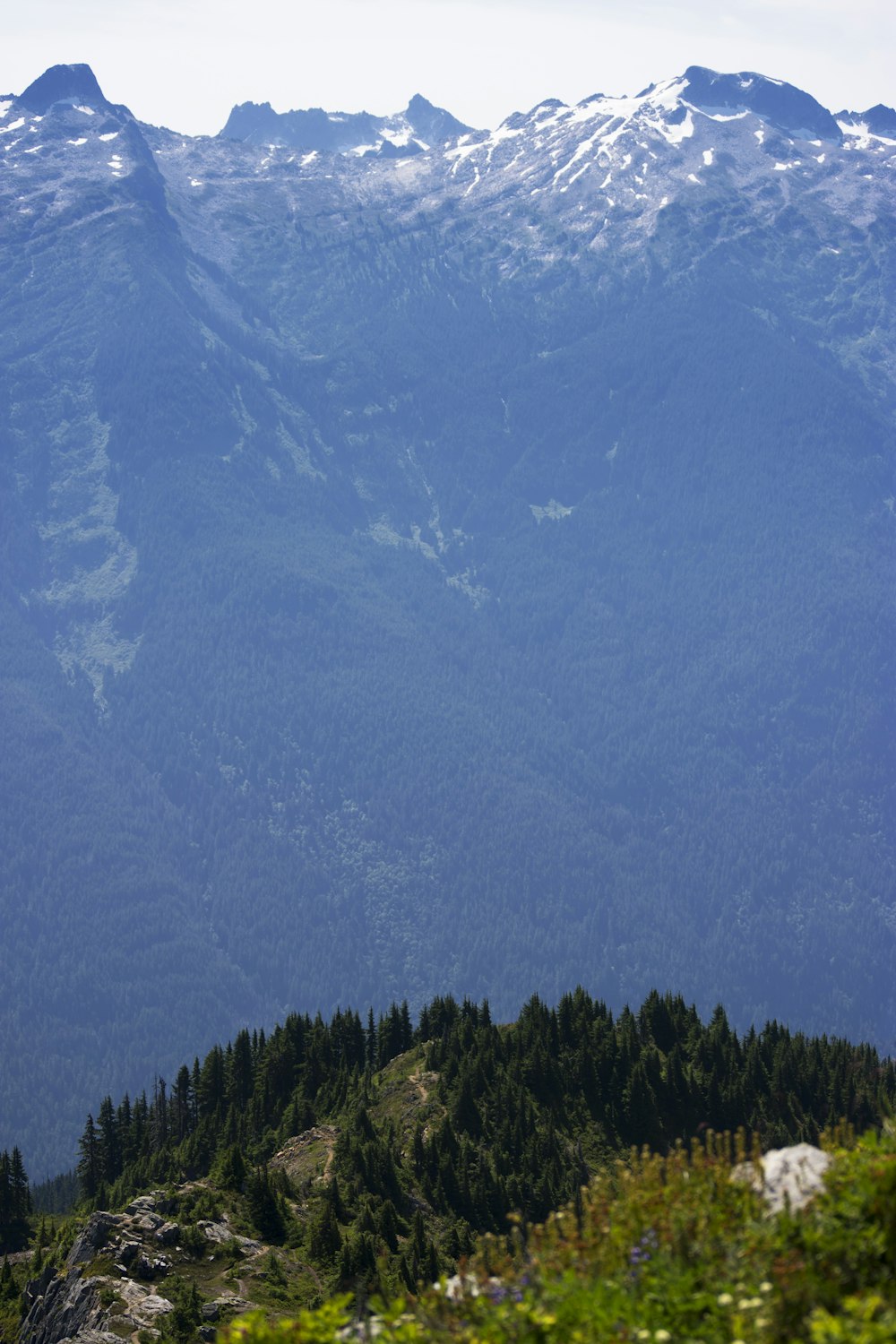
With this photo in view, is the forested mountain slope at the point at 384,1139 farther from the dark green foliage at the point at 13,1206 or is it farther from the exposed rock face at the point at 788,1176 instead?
the exposed rock face at the point at 788,1176

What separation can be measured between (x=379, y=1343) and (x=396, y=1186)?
259 feet

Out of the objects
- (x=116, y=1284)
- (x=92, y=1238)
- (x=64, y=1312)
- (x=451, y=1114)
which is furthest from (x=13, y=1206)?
(x=116, y=1284)

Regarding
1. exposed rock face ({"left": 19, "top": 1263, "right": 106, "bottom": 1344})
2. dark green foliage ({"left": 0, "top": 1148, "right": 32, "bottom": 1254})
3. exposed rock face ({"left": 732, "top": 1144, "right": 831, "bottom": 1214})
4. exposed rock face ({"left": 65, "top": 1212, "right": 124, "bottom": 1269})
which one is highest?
dark green foliage ({"left": 0, "top": 1148, "right": 32, "bottom": 1254})

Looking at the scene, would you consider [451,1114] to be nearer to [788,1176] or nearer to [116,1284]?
[116,1284]

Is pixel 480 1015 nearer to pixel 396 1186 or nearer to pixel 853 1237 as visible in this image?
pixel 396 1186

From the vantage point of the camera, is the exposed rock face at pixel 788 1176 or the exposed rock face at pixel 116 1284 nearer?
the exposed rock face at pixel 788 1176

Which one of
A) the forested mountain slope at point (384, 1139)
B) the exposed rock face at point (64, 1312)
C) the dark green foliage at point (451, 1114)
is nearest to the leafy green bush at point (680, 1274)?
the forested mountain slope at point (384, 1139)

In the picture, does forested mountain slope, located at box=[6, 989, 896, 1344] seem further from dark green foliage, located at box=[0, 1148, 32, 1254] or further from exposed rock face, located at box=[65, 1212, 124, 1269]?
dark green foliage, located at box=[0, 1148, 32, 1254]

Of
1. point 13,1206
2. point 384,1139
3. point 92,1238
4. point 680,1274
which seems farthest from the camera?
point 13,1206

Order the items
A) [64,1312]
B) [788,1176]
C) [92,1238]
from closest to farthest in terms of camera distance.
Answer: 1. [788,1176]
2. [64,1312]
3. [92,1238]

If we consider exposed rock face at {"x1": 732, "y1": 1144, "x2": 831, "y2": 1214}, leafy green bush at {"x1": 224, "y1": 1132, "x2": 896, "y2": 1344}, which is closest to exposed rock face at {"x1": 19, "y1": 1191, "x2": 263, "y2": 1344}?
leafy green bush at {"x1": 224, "y1": 1132, "x2": 896, "y2": 1344}

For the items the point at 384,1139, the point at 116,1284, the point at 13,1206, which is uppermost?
the point at 13,1206

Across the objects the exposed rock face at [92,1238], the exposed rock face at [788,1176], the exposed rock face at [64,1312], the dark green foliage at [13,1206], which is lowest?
the exposed rock face at [788,1176]

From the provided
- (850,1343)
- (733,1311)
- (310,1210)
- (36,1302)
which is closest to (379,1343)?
(733,1311)
